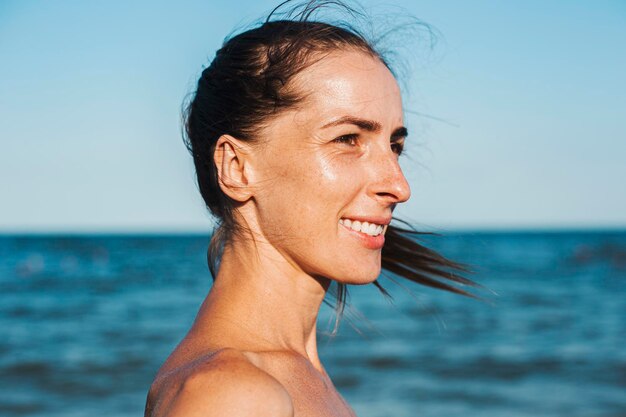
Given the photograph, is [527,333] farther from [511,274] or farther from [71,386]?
[511,274]

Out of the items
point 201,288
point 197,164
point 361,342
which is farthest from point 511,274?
point 197,164

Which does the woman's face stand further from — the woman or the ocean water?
the ocean water

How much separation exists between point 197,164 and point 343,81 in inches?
21.7

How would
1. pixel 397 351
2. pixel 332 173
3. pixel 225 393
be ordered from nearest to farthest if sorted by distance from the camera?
pixel 225 393, pixel 332 173, pixel 397 351

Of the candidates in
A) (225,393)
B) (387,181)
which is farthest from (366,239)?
(225,393)

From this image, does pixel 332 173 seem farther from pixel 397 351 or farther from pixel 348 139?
pixel 397 351

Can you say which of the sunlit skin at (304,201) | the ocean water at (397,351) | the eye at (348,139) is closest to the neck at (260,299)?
the sunlit skin at (304,201)

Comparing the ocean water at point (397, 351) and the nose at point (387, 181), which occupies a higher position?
the nose at point (387, 181)

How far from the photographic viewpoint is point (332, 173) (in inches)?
79.9

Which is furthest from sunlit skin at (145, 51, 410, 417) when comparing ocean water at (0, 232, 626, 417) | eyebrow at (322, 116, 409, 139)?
ocean water at (0, 232, 626, 417)

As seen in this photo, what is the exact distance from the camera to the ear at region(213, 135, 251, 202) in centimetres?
210

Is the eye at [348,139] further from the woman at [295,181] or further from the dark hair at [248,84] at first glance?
the dark hair at [248,84]

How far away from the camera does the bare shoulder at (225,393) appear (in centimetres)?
145

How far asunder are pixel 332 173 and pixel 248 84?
343 mm
